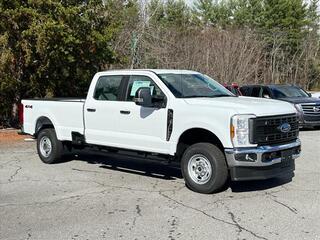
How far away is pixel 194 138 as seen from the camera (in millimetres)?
8234

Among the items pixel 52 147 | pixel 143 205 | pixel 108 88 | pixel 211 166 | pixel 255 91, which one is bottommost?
pixel 143 205

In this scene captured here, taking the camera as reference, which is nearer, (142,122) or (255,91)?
(142,122)

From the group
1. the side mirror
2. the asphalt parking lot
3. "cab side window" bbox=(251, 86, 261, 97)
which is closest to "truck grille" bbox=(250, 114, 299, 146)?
the asphalt parking lot

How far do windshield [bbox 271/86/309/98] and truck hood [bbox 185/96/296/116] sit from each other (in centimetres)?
1038

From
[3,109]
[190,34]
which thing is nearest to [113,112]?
[3,109]

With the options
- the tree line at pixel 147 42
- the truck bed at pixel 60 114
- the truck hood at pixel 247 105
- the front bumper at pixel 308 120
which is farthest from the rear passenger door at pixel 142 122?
the front bumper at pixel 308 120

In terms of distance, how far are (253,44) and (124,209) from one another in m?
27.9

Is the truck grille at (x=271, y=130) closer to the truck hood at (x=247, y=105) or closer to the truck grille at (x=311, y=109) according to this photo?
the truck hood at (x=247, y=105)

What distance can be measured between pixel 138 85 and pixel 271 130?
2.57 m

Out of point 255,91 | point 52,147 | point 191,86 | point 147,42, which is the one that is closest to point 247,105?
point 191,86

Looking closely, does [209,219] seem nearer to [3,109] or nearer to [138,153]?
[138,153]

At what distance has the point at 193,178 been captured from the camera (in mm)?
7906

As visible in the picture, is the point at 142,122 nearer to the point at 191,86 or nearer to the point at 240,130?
the point at 191,86

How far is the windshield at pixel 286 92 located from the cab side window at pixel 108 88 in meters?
10.1
